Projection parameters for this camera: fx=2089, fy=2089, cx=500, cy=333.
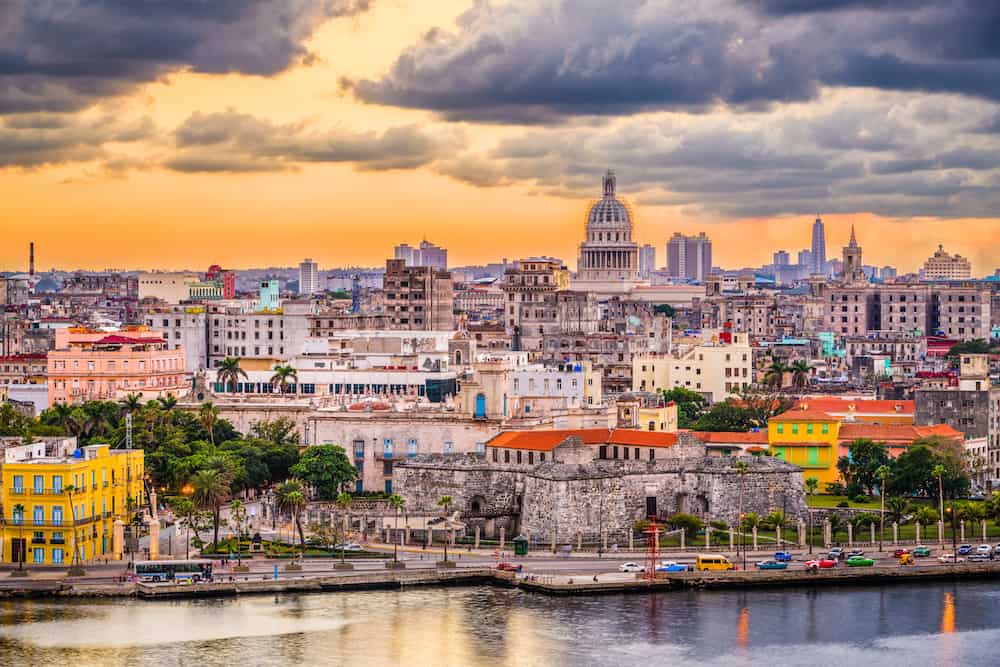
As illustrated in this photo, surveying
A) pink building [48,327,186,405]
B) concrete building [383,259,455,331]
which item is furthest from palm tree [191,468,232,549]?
concrete building [383,259,455,331]

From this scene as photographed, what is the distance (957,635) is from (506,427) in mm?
28650

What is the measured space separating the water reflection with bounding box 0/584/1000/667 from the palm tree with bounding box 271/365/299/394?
41340mm

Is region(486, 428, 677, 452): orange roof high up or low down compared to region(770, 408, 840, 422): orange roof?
down

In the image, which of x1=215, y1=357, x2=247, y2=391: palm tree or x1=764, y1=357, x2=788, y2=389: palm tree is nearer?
x1=215, y1=357, x2=247, y2=391: palm tree

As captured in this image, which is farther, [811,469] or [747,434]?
[747,434]

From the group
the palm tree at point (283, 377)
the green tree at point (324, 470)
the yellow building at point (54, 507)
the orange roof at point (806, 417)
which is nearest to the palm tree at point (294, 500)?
the green tree at point (324, 470)

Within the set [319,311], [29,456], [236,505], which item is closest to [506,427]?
[236,505]

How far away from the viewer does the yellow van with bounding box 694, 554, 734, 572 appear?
76250 millimetres

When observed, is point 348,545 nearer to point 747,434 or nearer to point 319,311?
point 747,434

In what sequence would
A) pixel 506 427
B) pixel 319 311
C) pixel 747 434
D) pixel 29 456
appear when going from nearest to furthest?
pixel 29 456 < pixel 506 427 < pixel 747 434 < pixel 319 311

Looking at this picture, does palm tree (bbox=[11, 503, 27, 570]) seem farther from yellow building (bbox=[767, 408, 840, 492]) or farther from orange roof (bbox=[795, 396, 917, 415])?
orange roof (bbox=[795, 396, 917, 415])

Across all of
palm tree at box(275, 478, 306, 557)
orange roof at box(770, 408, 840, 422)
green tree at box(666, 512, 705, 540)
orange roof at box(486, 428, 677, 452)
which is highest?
orange roof at box(770, 408, 840, 422)

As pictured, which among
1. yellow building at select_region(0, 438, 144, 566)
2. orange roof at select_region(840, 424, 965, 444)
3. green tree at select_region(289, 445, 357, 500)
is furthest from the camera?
orange roof at select_region(840, 424, 965, 444)

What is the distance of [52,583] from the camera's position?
72.6 meters
